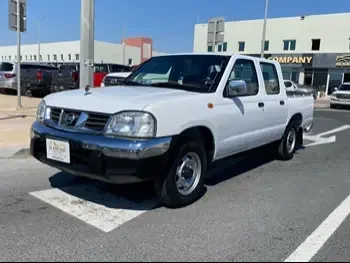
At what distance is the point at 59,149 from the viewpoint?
13.4ft

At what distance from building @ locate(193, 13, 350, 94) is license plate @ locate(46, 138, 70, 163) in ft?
105

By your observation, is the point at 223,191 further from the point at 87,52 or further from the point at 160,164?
the point at 87,52

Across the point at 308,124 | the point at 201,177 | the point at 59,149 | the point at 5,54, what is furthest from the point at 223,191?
the point at 5,54

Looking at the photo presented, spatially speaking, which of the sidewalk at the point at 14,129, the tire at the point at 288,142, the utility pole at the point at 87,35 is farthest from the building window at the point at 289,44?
the utility pole at the point at 87,35

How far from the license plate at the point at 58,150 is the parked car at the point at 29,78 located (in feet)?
45.6

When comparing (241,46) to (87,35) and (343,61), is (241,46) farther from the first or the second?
(87,35)

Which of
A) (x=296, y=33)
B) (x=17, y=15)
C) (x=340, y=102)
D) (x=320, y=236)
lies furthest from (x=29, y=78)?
(x=296, y=33)

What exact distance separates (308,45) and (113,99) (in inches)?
1521

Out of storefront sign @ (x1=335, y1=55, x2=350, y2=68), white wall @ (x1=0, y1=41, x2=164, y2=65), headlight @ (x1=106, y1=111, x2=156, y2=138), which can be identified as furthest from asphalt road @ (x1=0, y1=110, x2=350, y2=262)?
white wall @ (x1=0, y1=41, x2=164, y2=65)

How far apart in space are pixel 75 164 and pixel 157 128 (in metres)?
0.97

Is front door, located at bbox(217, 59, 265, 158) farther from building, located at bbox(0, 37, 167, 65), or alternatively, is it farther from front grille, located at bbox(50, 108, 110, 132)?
building, located at bbox(0, 37, 167, 65)

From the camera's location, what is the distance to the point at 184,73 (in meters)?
5.19

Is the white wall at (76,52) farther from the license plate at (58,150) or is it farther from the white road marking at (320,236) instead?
the white road marking at (320,236)

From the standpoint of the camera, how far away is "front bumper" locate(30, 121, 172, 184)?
377 cm
